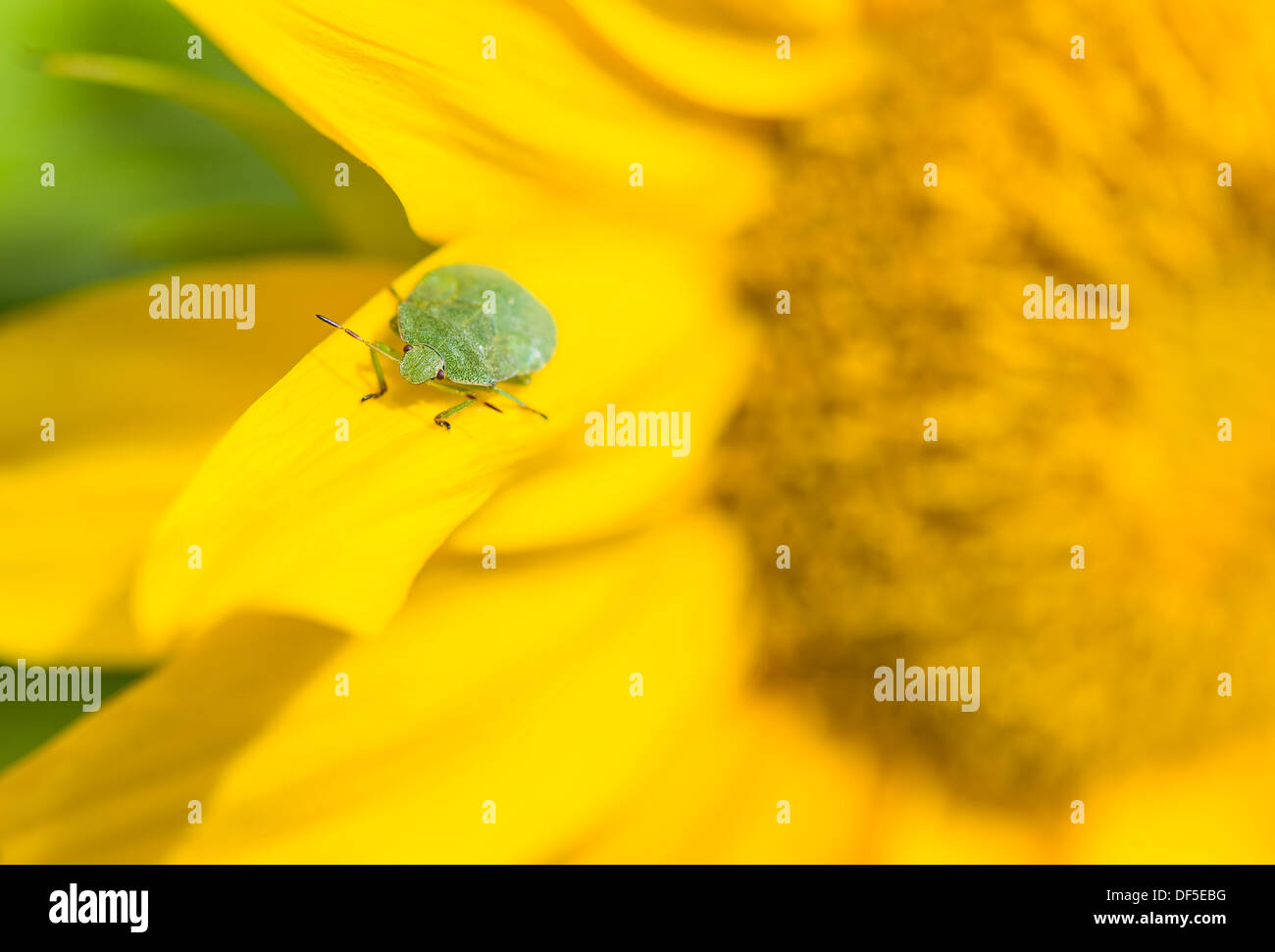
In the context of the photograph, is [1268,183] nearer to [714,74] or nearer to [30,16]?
[714,74]

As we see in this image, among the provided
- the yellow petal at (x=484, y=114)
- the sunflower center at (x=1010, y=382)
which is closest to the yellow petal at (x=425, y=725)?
the sunflower center at (x=1010, y=382)

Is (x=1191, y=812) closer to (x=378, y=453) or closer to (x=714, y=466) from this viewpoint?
(x=714, y=466)

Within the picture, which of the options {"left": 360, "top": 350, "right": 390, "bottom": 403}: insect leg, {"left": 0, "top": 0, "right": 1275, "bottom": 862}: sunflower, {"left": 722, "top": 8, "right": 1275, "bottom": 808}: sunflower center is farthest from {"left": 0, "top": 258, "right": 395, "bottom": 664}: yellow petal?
{"left": 722, "top": 8, "right": 1275, "bottom": 808}: sunflower center

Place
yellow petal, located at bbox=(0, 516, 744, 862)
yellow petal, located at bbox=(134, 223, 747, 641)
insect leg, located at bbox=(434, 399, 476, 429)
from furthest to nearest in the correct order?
1. yellow petal, located at bbox=(0, 516, 744, 862)
2. insect leg, located at bbox=(434, 399, 476, 429)
3. yellow petal, located at bbox=(134, 223, 747, 641)

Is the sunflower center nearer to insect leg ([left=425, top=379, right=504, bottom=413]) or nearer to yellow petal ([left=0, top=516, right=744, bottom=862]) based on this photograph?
yellow petal ([left=0, top=516, right=744, bottom=862])

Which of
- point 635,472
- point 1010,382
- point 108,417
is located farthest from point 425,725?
point 1010,382

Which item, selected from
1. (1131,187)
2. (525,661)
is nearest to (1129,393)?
(1131,187)
